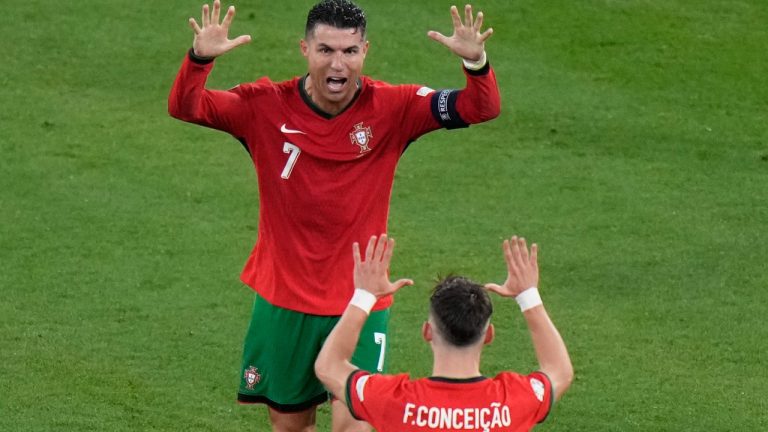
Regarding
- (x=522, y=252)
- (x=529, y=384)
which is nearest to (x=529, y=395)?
(x=529, y=384)

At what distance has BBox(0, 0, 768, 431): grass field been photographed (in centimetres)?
864

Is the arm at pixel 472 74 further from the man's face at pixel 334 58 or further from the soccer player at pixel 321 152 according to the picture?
the man's face at pixel 334 58

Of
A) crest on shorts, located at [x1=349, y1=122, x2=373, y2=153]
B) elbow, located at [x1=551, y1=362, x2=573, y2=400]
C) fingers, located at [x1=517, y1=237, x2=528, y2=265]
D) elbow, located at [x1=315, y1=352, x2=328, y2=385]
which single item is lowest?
elbow, located at [x1=315, y1=352, x2=328, y2=385]

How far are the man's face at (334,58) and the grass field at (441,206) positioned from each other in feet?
7.82

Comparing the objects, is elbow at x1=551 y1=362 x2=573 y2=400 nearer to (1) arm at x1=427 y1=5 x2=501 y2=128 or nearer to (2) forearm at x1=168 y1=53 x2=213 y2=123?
(1) arm at x1=427 y1=5 x2=501 y2=128

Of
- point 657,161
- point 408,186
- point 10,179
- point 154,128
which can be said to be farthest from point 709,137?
point 10,179

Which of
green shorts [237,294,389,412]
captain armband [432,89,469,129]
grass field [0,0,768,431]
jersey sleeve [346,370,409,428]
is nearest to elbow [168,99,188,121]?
green shorts [237,294,389,412]

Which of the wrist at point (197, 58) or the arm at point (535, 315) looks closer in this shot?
the arm at point (535, 315)

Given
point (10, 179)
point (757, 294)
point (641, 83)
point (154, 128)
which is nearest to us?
point (757, 294)

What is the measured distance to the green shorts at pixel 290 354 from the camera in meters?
6.77

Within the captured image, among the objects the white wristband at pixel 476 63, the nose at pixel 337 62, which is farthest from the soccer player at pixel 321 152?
the white wristband at pixel 476 63

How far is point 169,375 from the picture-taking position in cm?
865

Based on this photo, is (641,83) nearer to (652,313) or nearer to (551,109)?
(551,109)

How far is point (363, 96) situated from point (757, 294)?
4.19m
